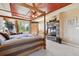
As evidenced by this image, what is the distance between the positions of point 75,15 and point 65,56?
0.88 metres

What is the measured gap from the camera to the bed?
6.57 ft

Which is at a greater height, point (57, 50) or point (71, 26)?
point (71, 26)

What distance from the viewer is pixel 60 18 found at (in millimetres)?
2209

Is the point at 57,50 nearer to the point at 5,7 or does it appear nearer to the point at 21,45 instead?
the point at 21,45

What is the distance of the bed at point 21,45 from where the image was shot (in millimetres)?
2004

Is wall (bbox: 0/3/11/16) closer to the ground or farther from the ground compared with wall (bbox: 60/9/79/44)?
farther from the ground

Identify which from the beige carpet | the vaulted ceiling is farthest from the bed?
the vaulted ceiling

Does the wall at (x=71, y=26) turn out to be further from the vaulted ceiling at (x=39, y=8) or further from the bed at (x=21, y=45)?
the bed at (x=21, y=45)

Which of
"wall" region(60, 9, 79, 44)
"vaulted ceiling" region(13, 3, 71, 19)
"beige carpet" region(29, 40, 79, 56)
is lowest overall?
"beige carpet" region(29, 40, 79, 56)

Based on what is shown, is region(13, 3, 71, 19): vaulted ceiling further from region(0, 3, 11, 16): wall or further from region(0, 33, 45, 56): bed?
region(0, 33, 45, 56): bed

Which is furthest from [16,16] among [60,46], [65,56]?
[65,56]

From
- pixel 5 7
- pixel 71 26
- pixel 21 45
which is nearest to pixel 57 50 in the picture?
pixel 71 26

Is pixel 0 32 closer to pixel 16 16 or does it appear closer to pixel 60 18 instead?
pixel 16 16

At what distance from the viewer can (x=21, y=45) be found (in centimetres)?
213
